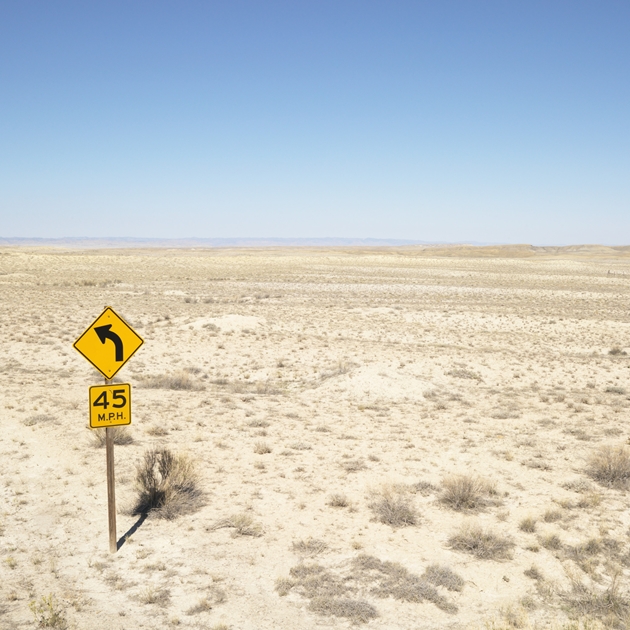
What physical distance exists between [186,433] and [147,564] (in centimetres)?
491

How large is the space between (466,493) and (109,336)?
552 cm

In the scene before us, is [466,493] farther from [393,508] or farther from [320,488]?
[320,488]

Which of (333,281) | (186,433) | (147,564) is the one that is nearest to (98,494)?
(147,564)

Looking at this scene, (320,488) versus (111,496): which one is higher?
(111,496)

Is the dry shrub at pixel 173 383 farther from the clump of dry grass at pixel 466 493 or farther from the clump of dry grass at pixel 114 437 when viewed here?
the clump of dry grass at pixel 466 493

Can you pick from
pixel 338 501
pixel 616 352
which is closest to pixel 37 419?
pixel 338 501

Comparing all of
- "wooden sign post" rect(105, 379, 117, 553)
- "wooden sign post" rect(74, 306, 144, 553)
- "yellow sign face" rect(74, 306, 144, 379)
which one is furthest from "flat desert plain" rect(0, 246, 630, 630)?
"yellow sign face" rect(74, 306, 144, 379)

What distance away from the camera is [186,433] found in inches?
457

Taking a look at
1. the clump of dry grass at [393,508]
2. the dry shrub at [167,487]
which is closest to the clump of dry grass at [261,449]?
the dry shrub at [167,487]

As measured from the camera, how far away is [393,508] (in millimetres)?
8156

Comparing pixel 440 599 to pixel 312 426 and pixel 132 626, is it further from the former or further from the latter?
pixel 312 426

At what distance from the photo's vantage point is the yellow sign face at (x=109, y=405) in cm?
666

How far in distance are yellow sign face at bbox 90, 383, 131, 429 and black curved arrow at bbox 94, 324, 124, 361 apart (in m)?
0.36

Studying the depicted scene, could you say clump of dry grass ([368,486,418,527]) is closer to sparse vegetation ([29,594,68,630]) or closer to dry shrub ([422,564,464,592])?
dry shrub ([422,564,464,592])
